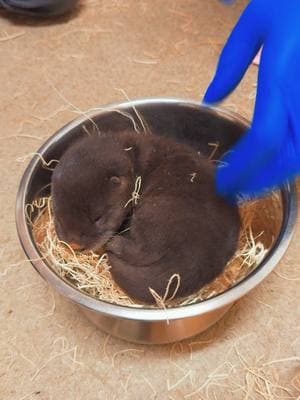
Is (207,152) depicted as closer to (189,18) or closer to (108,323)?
(108,323)

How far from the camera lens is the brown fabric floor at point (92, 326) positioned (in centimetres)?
111

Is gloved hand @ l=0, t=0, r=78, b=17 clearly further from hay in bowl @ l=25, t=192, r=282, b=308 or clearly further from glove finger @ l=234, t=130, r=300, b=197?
glove finger @ l=234, t=130, r=300, b=197

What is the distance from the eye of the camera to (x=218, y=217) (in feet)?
3.33

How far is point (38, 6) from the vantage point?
72.2 inches

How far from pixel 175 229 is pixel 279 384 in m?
0.37

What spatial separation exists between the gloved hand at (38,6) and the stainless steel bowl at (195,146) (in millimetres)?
776

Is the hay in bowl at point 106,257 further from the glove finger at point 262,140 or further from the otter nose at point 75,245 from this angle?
the glove finger at point 262,140

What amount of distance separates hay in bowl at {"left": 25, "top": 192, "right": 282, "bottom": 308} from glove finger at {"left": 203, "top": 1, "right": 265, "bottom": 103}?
25 centimetres

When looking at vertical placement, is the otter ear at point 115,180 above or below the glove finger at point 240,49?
below

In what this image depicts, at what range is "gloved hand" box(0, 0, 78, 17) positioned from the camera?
183cm

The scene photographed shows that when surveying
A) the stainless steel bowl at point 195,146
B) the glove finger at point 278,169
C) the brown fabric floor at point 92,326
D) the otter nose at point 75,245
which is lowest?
the brown fabric floor at point 92,326

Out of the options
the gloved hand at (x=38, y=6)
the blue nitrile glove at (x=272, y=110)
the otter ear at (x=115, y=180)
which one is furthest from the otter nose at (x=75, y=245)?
the gloved hand at (x=38, y=6)

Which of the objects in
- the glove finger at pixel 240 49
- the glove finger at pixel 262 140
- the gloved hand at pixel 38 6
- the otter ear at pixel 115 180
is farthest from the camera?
the gloved hand at pixel 38 6

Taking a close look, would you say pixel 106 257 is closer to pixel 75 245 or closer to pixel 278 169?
pixel 75 245
